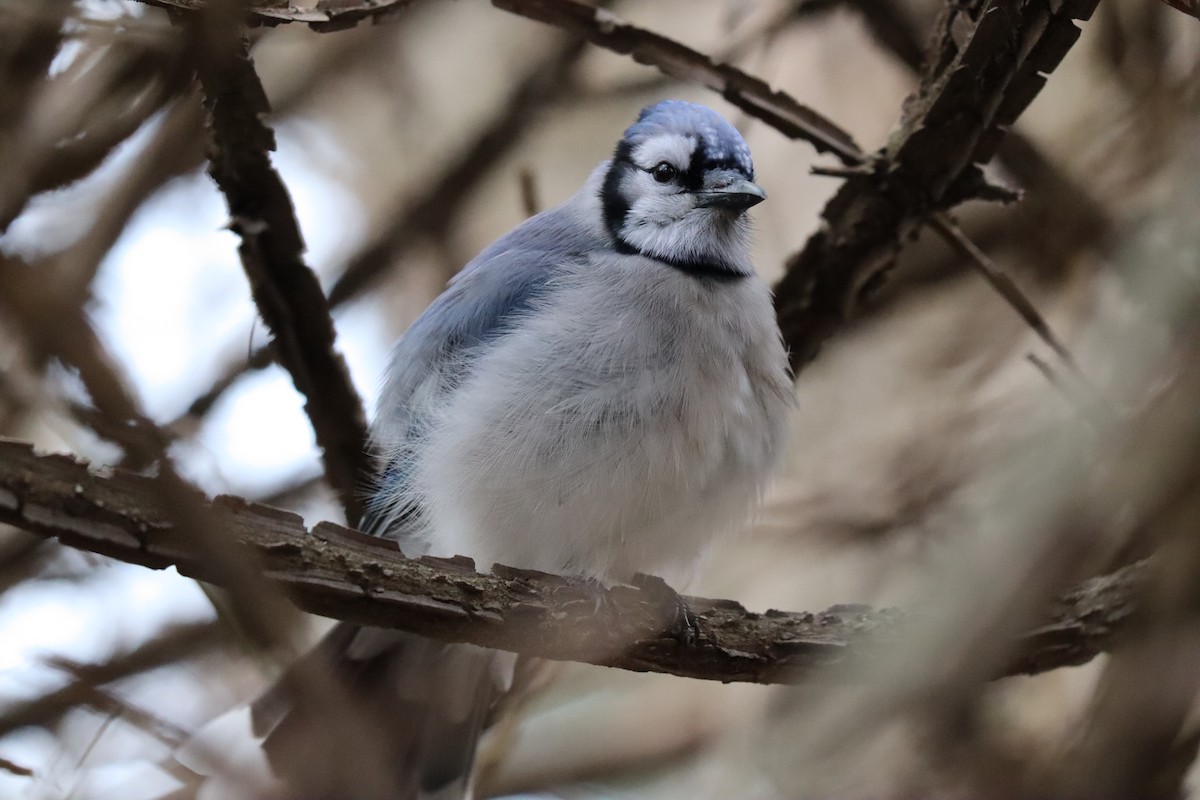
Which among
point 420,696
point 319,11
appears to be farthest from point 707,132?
point 420,696

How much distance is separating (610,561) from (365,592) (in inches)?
26.8

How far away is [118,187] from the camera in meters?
2.05

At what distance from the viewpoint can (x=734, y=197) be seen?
2.25 meters

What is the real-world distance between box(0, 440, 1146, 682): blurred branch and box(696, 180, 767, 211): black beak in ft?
2.60

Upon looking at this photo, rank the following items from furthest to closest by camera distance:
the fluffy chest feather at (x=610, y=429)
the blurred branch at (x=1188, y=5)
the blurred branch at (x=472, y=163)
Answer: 1. the blurred branch at (x=472, y=163)
2. the fluffy chest feather at (x=610, y=429)
3. the blurred branch at (x=1188, y=5)

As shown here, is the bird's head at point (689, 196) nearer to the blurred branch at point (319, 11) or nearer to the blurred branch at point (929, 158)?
the blurred branch at point (929, 158)

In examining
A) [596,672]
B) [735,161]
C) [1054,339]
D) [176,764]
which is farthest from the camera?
[596,672]

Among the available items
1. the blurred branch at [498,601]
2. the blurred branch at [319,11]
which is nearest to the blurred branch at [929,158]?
the blurred branch at [498,601]

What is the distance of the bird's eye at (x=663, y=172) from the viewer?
7.67 feet

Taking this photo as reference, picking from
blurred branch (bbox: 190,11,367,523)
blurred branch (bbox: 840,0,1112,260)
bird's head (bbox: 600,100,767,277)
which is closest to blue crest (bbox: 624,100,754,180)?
bird's head (bbox: 600,100,767,277)

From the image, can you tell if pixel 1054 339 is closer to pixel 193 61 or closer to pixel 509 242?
pixel 509 242

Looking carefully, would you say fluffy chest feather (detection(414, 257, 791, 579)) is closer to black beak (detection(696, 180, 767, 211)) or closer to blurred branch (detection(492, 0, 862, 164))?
black beak (detection(696, 180, 767, 211))

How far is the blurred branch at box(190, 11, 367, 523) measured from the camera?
1.74 metres

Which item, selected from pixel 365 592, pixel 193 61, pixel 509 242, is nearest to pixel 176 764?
pixel 365 592
